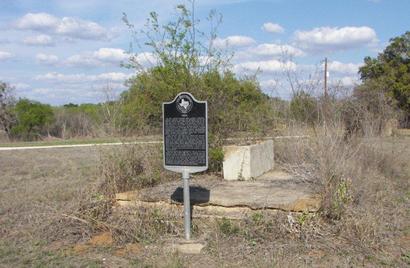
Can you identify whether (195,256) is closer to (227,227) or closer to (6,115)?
(227,227)

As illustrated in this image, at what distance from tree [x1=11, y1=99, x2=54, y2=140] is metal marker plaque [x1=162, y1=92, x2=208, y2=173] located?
33401mm

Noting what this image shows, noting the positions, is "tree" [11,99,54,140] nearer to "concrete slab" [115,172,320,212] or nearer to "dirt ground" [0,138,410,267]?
"dirt ground" [0,138,410,267]

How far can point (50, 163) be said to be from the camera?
16953mm

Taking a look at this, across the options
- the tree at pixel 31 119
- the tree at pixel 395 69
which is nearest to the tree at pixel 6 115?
the tree at pixel 31 119

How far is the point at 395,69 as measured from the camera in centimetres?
3897

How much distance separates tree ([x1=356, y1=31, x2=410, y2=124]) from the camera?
1474 inches

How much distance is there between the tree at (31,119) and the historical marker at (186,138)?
33.4 m

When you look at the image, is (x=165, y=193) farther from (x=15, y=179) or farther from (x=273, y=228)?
(x=15, y=179)

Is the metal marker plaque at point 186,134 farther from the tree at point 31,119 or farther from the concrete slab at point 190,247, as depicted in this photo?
the tree at point 31,119

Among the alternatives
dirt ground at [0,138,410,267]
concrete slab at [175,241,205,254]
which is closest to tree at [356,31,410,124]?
dirt ground at [0,138,410,267]

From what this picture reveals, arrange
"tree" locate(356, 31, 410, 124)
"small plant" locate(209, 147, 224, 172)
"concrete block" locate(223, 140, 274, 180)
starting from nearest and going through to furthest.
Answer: "concrete block" locate(223, 140, 274, 180), "small plant" locate(209, 147, 224, 172), "tree" locate(356, 31, 410, 124)

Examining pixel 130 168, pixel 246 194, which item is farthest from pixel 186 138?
pixel 130 168

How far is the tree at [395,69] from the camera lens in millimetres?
37438

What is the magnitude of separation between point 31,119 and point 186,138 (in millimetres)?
34572
